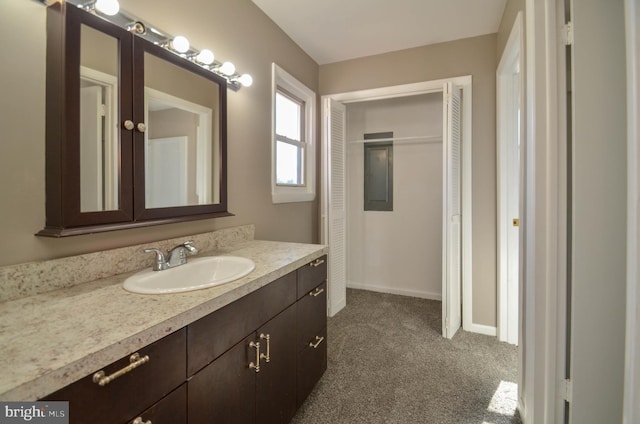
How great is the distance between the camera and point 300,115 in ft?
9.57

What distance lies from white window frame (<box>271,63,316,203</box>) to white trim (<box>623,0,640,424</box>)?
1.92 metres

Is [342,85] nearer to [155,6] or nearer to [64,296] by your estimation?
[155,6]

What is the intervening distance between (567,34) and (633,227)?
2.72 feet

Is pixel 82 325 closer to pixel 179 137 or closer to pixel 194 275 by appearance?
pixel 194 275

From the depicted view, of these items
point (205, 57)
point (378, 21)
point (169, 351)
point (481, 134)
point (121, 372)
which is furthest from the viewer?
point (481, 134)

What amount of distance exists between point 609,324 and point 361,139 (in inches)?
→ 114

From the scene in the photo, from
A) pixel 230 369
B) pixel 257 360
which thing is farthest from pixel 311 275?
pixel 230 369

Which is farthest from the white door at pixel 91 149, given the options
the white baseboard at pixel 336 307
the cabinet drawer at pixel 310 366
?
the white baseboard at pixel 336 307

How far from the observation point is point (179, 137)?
1.52 metres

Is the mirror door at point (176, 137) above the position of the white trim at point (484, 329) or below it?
above

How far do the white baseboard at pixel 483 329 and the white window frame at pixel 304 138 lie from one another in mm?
1837

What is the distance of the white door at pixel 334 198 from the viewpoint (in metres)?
2.87

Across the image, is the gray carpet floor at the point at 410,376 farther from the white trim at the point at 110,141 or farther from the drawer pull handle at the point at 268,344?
the white trim at the point at 110,141

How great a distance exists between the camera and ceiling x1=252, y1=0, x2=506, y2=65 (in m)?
2.12
